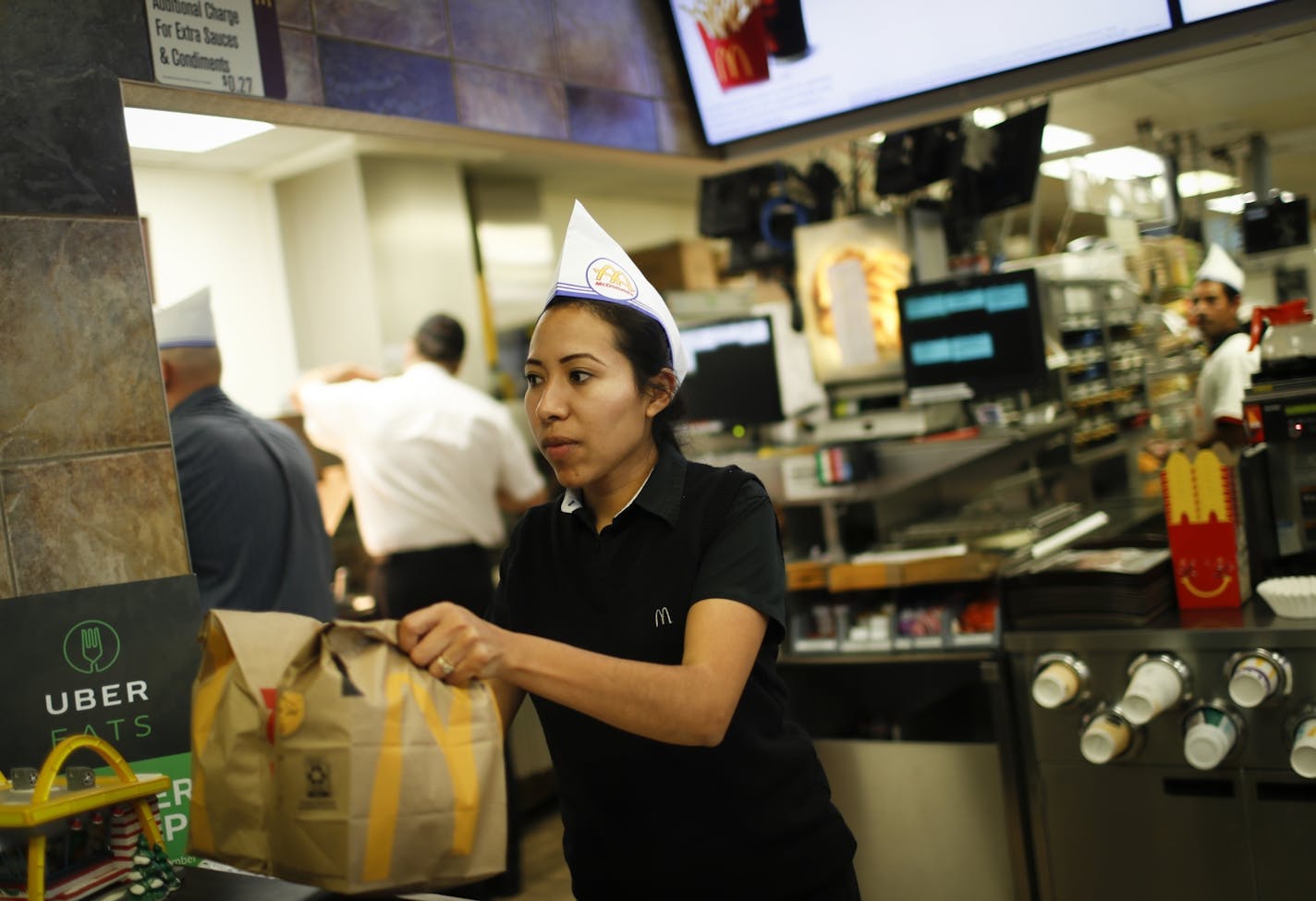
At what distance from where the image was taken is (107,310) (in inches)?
77.7

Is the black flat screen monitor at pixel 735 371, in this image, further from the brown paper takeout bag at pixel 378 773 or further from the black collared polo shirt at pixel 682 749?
the brown paper takeout bag at pixel 378 773

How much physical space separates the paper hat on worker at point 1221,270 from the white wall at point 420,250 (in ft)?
11.6

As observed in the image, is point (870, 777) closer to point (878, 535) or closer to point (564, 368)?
point (878, 535)

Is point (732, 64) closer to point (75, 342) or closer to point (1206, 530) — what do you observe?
point (1206, 530)

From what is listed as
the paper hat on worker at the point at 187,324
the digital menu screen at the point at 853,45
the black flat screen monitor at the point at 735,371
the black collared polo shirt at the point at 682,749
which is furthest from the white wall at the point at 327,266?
the black collared polo shirt at the point at 682,749

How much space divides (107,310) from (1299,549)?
2.70 meters

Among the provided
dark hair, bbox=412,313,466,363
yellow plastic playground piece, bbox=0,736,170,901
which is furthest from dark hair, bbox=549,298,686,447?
dark hair, bbox=412,313,466,363

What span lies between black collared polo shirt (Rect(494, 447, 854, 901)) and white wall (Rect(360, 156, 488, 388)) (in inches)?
176

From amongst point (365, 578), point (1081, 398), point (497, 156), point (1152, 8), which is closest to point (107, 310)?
point (1152, 8)

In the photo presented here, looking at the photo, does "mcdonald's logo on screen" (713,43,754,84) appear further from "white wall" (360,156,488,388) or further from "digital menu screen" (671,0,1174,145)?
"white wall" (360,156,488,388)

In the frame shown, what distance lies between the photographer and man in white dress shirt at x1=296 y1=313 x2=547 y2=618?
439 cm

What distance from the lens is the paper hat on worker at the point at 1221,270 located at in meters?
3.91

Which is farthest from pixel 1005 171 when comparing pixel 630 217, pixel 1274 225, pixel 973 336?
pixel 630 217

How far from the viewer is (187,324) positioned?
295 cm
